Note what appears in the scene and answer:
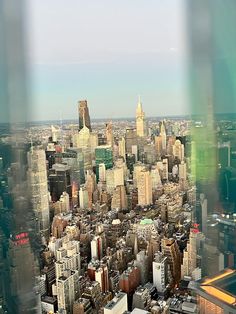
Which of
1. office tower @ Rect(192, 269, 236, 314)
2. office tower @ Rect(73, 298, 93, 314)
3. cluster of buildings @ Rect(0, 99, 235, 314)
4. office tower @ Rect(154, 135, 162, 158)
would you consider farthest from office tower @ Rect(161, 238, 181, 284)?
office tower @ Rect(154, 135, 162, 158)

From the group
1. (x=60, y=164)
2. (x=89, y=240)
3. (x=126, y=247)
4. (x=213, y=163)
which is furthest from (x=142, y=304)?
(x=60, y=164)

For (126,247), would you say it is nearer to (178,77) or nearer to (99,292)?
(99,292)

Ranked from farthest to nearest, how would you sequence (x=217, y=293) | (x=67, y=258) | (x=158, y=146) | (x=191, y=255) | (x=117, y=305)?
(x=158, y=146), (x=67, y=258), (x=191, y=255), (x=117, y=305), (x=217, y=293)

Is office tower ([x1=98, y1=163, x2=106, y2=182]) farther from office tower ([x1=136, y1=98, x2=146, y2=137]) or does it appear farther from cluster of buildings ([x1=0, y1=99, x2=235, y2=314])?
office tower ([x1=136, y1=98, x2=146, y2=137])

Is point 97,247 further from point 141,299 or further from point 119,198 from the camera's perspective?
point 141,299

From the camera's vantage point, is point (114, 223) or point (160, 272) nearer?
point (160, 272)

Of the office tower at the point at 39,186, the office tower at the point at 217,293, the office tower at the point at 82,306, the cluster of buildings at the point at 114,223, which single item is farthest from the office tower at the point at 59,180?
the office tower at the point at 217,293

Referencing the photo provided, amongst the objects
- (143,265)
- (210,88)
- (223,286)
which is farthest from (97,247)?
(210,88)
